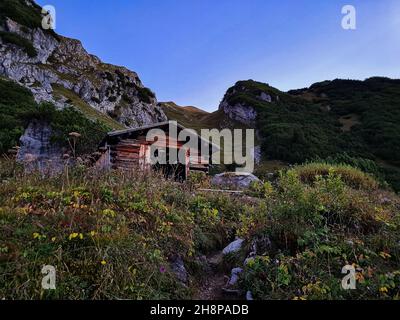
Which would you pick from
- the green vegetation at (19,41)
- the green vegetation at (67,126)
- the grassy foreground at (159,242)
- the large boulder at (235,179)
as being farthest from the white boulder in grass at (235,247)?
the green vegetation at (19,41)

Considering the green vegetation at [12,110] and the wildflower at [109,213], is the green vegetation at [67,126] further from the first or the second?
the wildflower at [109,213]

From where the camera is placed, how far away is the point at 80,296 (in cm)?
411

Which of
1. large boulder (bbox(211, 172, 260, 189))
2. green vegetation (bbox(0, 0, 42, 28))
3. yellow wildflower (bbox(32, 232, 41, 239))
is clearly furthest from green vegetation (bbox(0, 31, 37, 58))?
yellow wildflower (bbox(32, 232, 41, 239))

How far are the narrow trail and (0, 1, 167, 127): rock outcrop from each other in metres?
32.8

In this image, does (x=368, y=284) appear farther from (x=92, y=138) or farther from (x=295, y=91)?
(x=295, y=91)

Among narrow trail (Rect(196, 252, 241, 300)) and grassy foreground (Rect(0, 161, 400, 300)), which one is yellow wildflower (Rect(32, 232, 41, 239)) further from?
narrow trail (Rect(196, 252, 241, 300))

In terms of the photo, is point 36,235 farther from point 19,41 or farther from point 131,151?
point 19,41

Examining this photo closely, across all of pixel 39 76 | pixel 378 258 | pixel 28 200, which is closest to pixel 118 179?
pixel 28 200

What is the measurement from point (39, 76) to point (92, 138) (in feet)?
62.6

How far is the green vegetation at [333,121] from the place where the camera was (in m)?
34.7

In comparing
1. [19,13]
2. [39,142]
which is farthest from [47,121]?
[19,13]

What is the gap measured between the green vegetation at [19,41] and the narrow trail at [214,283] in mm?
43911

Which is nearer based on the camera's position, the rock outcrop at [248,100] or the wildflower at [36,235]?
the wildflower at [36,235]

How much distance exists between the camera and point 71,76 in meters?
48.3
